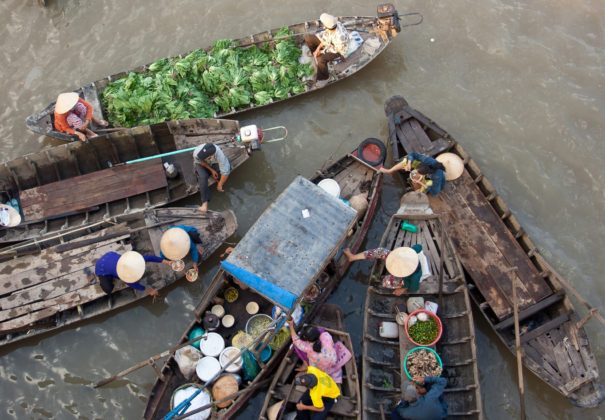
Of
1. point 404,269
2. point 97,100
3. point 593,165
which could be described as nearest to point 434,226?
point 404,269

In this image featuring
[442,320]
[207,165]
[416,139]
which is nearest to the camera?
[442,320]

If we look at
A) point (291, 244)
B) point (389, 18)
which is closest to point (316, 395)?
point (291, 244)

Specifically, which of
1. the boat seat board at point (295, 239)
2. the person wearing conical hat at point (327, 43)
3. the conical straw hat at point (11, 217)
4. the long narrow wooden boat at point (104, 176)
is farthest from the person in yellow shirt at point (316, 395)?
the person wearing conical hat at point (327, 43)

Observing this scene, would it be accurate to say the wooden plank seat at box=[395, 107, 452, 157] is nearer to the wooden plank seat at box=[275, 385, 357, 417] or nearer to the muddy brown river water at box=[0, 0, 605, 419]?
the muddy brown river water at box=[0, 0, 605, 419]

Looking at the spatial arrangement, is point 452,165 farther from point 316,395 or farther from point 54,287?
point 54,287

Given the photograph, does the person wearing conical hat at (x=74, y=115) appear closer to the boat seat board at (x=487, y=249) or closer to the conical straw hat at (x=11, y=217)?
the conical straw hat at (x=11, y=217)

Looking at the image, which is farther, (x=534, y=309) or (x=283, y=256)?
(x=534, y=309)
